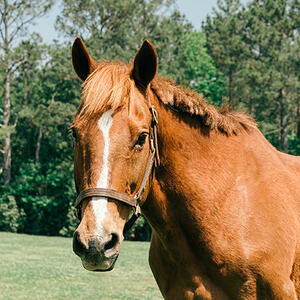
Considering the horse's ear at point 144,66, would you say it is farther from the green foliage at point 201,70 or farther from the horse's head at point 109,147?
the green foliage at point 201,70

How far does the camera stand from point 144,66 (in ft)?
10.5

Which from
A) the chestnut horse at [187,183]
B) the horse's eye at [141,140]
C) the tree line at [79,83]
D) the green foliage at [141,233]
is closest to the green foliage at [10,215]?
the tree line at [79,83]

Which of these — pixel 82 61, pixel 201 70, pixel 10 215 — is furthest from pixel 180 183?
pixel 201 70

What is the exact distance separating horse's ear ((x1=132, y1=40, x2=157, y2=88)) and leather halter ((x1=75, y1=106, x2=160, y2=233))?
199mm

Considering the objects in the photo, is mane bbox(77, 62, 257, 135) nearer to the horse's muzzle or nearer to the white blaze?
the white blaze

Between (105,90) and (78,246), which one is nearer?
(78,246)

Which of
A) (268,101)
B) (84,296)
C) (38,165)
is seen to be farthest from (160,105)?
(38,165)

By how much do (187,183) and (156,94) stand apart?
65cm

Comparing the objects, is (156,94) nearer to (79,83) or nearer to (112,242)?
(112,242)

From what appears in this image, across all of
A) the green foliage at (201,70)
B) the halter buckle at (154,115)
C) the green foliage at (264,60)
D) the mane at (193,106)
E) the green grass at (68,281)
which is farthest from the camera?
the green foliage at (201,70)

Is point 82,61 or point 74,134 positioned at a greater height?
point 82,61

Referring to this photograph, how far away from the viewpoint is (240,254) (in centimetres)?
314

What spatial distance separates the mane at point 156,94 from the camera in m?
2.92

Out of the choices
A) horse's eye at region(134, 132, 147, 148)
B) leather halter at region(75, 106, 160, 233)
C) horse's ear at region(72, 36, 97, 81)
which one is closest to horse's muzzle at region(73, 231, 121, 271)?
leather halter at region(75, 106, 160, 233)
